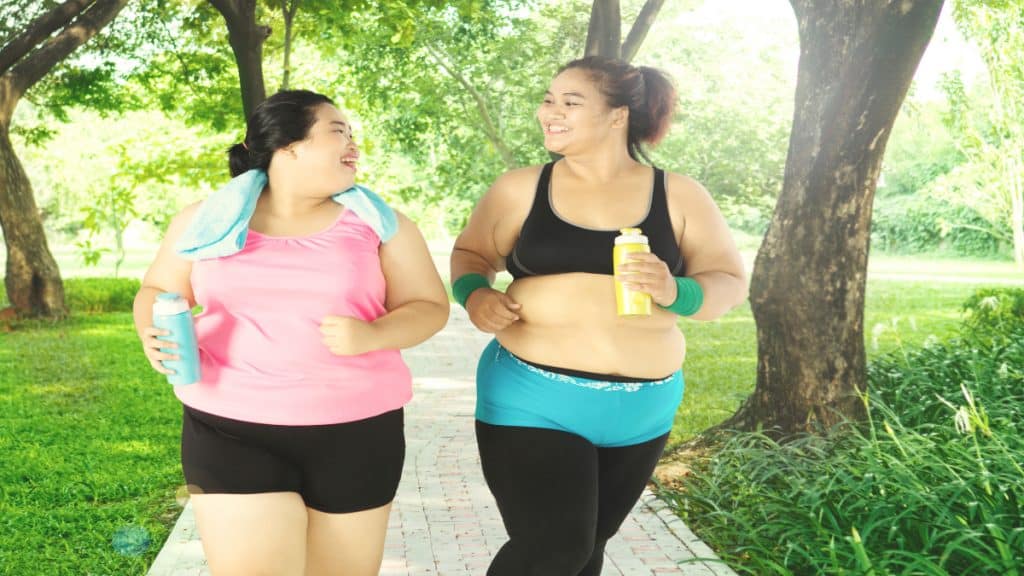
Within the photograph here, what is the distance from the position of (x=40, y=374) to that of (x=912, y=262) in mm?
26447

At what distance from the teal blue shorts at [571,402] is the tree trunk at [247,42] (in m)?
8.25

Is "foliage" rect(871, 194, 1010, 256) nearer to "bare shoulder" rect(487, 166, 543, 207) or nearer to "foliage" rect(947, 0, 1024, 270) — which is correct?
"foliage" rect(947, 0, 1024, 270)

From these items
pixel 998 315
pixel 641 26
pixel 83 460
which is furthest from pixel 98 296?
pixel 998 315

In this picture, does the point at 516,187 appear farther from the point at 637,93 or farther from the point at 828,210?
the point at 828,210

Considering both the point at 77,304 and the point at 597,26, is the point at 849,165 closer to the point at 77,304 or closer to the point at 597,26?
the point at 597,26

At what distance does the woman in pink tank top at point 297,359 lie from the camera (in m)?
2.82

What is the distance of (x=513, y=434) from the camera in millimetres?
3064

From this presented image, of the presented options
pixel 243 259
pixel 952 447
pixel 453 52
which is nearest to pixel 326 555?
pixel 243 259

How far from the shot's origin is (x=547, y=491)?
2.96m

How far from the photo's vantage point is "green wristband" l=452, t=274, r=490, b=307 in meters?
3.22

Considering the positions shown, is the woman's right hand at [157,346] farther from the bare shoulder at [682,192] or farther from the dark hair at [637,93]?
the bare shoulder at [682,192]

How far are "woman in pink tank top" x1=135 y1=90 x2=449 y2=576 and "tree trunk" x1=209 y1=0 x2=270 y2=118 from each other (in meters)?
8.11

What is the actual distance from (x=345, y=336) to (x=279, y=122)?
0.63 meters

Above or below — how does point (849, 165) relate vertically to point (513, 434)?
above
